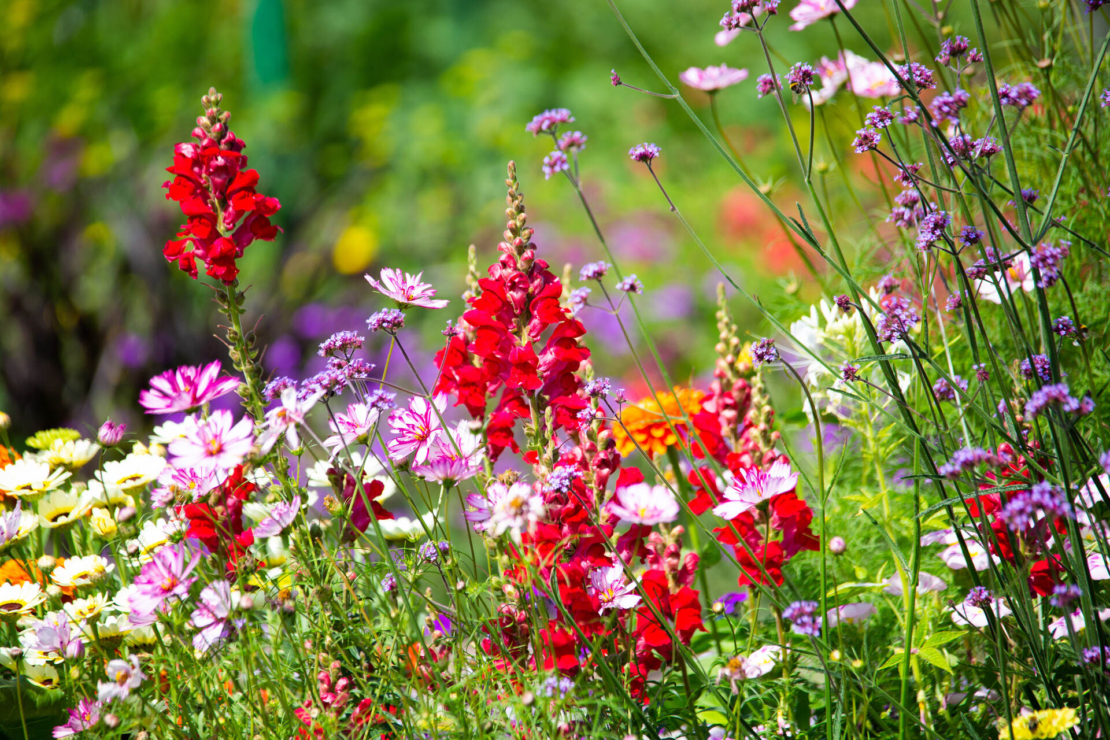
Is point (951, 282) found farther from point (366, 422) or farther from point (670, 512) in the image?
point (366, 422)

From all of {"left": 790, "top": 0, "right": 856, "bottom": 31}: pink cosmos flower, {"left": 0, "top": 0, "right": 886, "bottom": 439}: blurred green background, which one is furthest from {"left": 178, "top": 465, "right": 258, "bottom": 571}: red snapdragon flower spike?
{"left": 0, "top": 0, "right": 886, "bottom": 439}: blurred green background

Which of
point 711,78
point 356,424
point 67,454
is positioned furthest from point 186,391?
point 711,78

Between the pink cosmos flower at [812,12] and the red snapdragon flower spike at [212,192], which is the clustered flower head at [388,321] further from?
the pink cosmos flower at [812,12]

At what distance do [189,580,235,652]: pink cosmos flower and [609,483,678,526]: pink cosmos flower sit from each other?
405 millimetres

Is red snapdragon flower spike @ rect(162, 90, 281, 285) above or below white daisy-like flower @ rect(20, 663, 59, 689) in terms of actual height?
above

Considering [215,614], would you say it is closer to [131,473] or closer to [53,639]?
[53,639]

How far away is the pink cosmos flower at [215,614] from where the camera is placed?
36.8 inches

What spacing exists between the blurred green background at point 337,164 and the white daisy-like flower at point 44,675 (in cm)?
199

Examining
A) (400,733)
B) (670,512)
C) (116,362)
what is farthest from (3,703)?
(116,362)

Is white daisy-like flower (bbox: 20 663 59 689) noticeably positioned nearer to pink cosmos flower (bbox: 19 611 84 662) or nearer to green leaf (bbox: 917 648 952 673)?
pink cosmos flower (bbox: 19 611 84 662)

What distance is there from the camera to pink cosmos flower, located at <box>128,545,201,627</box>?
3.03ft

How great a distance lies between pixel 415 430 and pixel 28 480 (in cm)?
57

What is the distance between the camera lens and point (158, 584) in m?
0.95

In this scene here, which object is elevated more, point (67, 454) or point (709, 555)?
point (67, 454)
